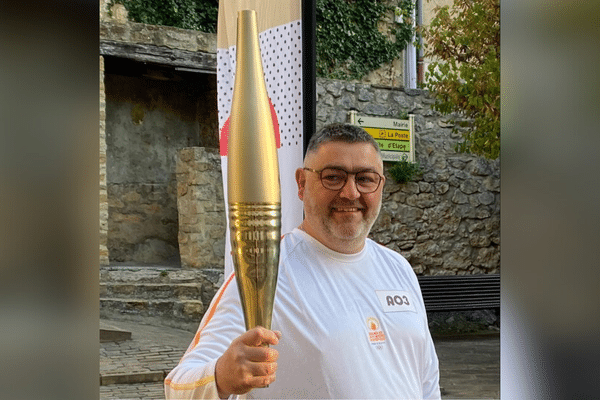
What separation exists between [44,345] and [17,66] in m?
0.15

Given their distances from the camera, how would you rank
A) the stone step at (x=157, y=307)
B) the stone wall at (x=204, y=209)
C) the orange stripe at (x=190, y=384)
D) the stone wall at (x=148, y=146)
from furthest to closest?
the stone wall at (x=148, y=146), the stone wall at (x=204, y=209), the stone step at (x=157, y=307), the orange stripe at (x=190, y=384)

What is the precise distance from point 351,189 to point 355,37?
7912 mm

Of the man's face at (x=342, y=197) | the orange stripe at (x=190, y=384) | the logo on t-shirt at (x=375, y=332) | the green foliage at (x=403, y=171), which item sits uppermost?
Answer: the green foliage at (x=403, y=171)

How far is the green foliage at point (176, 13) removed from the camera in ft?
27.2

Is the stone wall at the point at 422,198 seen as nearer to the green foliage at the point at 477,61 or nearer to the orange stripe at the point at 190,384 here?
the green foliage at the point at 477,61

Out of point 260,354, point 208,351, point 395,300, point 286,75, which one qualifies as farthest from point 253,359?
point 286,75

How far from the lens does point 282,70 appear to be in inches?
54.4

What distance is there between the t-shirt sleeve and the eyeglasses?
0.72 feet

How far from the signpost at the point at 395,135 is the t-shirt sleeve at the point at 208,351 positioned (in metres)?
5.91

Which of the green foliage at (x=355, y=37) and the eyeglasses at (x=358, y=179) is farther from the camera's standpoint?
the green foliage at (x=355, y=37)

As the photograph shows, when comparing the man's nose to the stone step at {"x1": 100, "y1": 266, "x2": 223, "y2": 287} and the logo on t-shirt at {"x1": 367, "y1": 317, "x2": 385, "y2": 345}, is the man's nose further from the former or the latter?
the stone step at {"x1": 100, "y1": 266, "x2": 223, "y2": 287}

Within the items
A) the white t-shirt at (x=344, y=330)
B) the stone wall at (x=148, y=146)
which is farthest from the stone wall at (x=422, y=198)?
the white t-shirt at (x=344, y=330)

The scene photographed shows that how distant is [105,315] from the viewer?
5949mm

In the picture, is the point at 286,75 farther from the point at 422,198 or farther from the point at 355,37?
the point at 355,37
